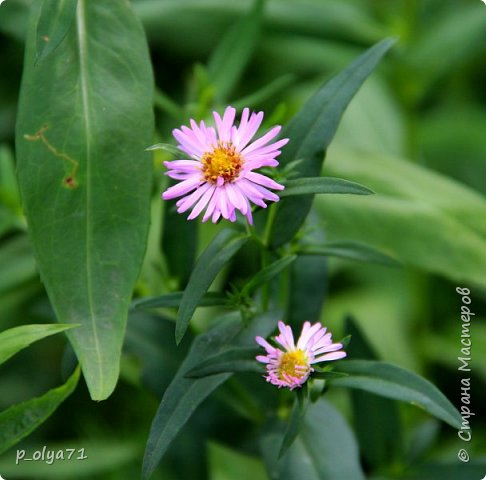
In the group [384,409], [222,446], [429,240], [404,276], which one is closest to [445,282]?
[404,276]

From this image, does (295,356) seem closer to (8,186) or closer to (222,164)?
(222,164)

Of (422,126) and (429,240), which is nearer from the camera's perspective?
(429,240)

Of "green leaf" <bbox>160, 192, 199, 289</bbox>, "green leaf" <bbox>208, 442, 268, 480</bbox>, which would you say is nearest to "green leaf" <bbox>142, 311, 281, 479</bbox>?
"green leaf" <bbox>160, 192, 199, 289</bbox>

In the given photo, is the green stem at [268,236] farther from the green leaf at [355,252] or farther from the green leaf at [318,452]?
the green leaf at [318,452]

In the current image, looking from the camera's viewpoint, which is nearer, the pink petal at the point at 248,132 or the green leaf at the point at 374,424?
the pink petal at the point at 248,132

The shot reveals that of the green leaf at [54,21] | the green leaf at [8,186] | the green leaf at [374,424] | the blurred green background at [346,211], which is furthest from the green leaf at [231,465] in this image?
the green leaf at [54,21]

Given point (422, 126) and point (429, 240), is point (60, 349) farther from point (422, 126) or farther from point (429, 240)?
point (422, 126)

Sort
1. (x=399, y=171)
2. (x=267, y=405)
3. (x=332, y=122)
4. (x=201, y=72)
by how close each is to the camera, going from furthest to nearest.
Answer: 1. (x=399, y=171)
2. (x=201, y=72)
3. (x=267, y=405)
4. (x=332, y=122)
